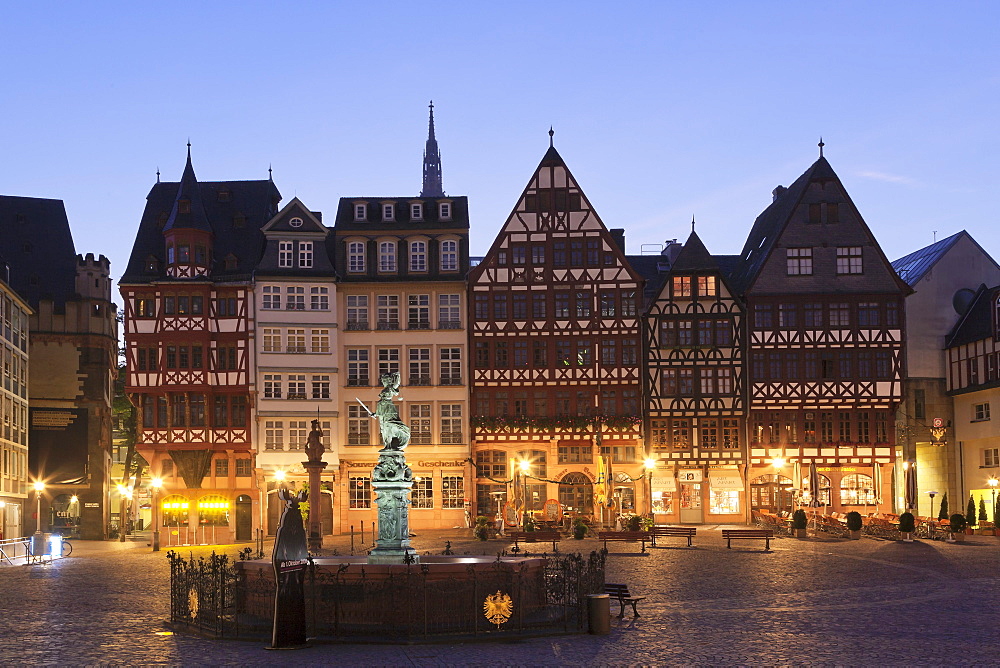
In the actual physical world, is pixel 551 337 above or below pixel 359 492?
above

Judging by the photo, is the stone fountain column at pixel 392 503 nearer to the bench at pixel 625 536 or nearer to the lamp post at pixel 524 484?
the bench at pixel 625 536

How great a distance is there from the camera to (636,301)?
59.4m

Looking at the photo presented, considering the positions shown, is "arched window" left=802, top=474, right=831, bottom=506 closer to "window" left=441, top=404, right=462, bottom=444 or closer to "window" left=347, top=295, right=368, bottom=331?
"window" left=441, top=404, right=462, bottom=444

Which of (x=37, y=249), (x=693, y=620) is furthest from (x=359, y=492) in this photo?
(x=693, y=620)

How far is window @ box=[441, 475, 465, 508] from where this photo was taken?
58562 millimetres


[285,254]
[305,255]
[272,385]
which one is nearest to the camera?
[272,385]

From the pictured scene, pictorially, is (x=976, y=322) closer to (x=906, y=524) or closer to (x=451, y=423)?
(x=906, y=524)

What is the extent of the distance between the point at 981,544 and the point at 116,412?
4777 cm

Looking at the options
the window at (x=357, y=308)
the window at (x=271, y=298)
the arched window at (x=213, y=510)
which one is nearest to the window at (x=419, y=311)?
the window at (x=357, y=308)

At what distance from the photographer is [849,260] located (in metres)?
59.5

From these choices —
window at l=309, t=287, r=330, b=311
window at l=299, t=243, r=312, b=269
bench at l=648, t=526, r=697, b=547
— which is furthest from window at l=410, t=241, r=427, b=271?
bench at l=648, t=526, r=697, b=547

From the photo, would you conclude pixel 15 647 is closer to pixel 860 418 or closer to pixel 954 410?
pixel 860 418

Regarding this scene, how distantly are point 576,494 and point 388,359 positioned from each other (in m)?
10.4

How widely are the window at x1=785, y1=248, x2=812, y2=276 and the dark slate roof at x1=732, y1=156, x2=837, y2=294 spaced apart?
0.99 meters
